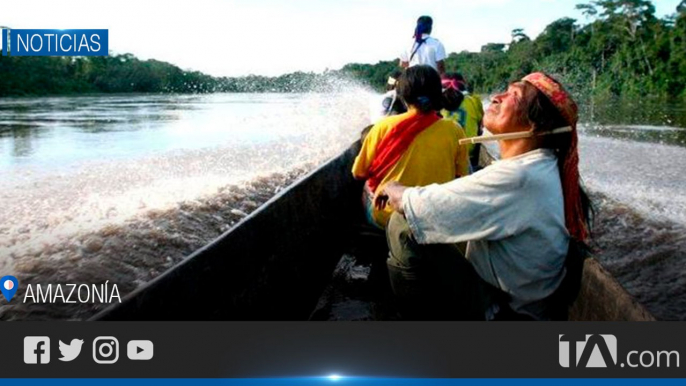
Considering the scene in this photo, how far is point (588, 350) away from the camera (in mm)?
1020

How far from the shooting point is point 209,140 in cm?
1101

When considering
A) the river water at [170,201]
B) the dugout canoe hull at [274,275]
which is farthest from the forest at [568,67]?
the dugout canoe hull at [274,275]

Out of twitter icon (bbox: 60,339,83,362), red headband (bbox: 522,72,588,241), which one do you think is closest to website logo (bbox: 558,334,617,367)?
red headband (bbox: 522,72,588,241)

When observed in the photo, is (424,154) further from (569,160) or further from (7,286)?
(7,286)

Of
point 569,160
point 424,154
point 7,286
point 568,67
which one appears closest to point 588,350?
point 569,160

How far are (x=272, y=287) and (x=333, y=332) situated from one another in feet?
5.21

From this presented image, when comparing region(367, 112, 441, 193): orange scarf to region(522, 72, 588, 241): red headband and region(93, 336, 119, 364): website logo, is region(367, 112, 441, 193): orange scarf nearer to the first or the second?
region(522, 72, 588, 241): red headband

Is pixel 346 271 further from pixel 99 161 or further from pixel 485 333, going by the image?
pixel 99 161

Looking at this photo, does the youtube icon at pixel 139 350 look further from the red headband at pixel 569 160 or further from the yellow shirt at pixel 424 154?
the yellow shirt at pixel 424 154

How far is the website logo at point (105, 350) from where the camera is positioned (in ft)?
3.20

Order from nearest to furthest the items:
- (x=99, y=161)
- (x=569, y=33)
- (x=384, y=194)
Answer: (x=384, y=194) < (x=99, y=161) < (x=569, y=33)

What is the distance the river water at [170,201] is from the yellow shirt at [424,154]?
1557 mm

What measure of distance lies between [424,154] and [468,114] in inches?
82.6

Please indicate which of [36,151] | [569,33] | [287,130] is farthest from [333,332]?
[569,33]
